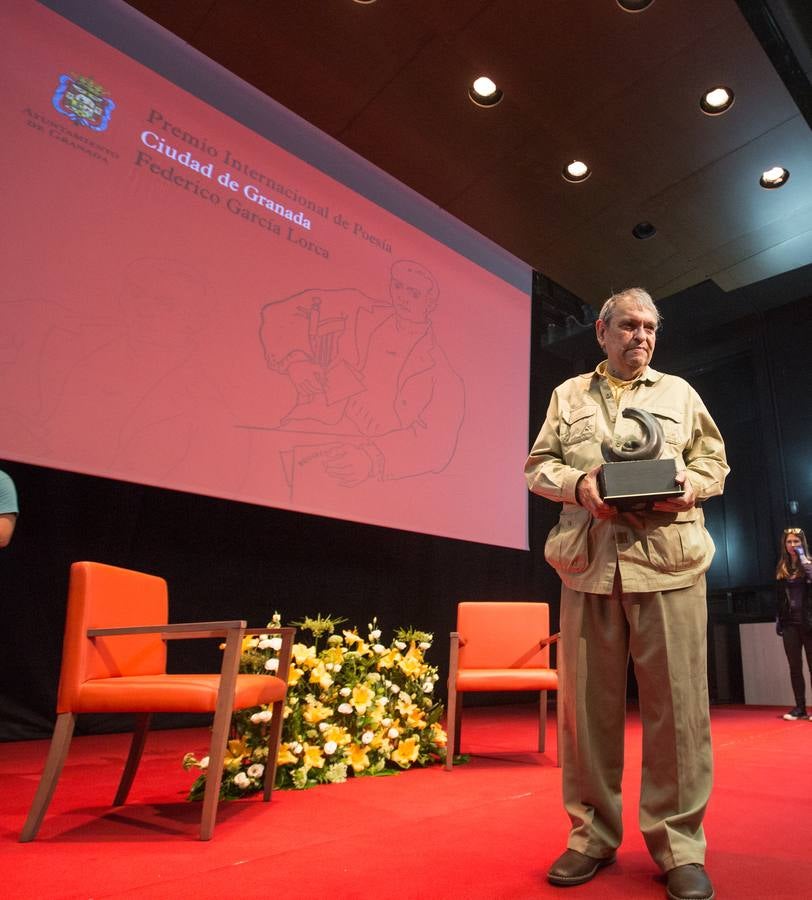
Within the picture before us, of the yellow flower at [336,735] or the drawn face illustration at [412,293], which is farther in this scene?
the drawn face illustration at [412,293]

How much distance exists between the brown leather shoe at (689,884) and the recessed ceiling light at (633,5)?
3.82 meters

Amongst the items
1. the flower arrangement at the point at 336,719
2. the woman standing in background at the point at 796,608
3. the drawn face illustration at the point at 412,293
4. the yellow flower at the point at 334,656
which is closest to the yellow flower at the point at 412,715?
the flower arrangement at the point at 336,719

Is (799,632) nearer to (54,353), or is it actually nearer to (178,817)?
(178,817)

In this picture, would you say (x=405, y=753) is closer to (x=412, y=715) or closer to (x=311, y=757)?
(x=412, y=715)

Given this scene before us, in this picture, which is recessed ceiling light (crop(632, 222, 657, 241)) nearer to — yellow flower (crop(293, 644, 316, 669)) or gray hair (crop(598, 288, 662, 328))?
gray hair (crop(598, 288, 662, 328))

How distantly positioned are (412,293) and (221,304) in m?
1.36

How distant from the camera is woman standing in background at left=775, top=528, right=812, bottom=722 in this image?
16.4ft

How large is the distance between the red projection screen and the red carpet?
1.41 metres

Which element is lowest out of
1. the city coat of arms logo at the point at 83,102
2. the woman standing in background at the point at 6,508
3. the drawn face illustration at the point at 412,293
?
the woman standing in background at the point at 6,508

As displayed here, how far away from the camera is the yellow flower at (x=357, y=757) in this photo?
2.66 metres

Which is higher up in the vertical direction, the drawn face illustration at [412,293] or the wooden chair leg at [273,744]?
the drawn face illustration at [412,293]

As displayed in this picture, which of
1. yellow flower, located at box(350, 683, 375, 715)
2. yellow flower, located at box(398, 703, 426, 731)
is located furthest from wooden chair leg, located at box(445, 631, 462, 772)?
yellow flower, located at box(350, 683, 375, 715)

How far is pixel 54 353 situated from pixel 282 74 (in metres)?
2.14

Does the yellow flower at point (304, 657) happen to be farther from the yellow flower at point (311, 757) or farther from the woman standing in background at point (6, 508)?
the woman standing in background at point (6, 508)
